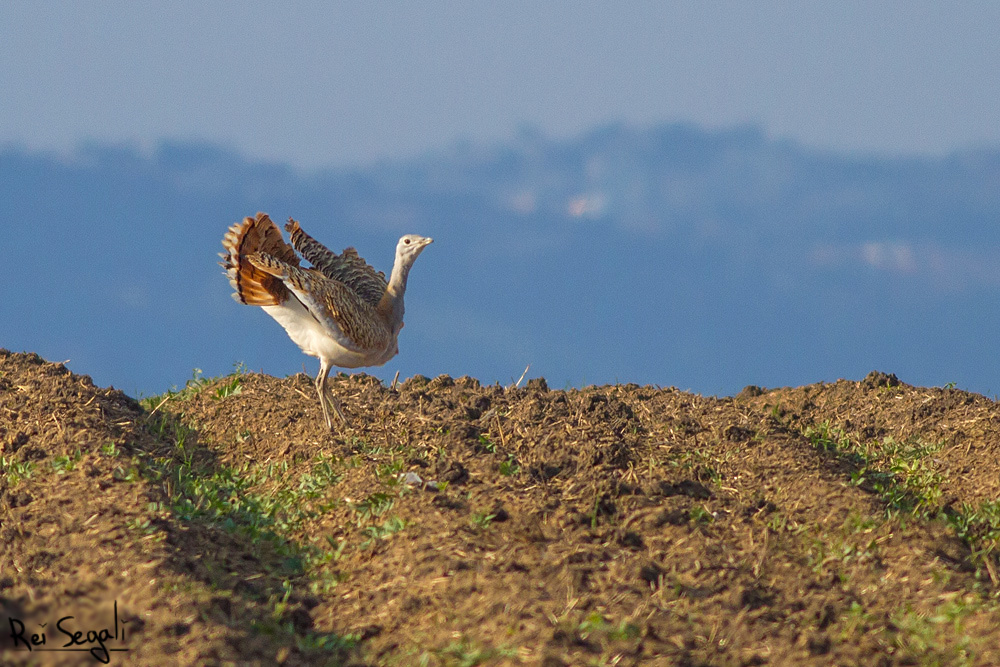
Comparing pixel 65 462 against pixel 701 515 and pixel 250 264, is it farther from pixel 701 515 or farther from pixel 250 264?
pixel 701 515

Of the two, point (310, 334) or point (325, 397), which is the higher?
point (310, 334)

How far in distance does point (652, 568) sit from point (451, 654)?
1.55m

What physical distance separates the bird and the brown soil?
511 millimetres

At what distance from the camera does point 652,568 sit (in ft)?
21.4

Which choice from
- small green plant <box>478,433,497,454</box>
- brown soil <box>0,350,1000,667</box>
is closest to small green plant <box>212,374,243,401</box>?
brown soil <box>0,350,1000,667</box>

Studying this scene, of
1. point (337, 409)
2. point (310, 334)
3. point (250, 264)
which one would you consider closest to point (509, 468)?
point (337, 409)

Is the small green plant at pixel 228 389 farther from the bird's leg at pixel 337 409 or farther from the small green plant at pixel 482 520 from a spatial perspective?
the small green plant at pixel 482 520

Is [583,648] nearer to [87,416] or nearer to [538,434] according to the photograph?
[538,434]

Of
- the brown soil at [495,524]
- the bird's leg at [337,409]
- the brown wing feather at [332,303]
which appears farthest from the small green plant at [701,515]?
the brown wing feather at [332,303]

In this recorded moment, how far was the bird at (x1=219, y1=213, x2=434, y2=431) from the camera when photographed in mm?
8758

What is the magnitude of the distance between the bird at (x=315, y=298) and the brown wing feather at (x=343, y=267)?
13 millimetres

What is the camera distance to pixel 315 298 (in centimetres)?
874

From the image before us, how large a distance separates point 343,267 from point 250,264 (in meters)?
1.43

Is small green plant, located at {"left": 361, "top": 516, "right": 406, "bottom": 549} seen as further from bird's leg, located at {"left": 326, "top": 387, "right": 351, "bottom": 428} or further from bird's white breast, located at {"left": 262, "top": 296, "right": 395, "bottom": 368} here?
bird's white breast, located at {"left": 262, "top": 296, "right": 395, "bottom": 368}
